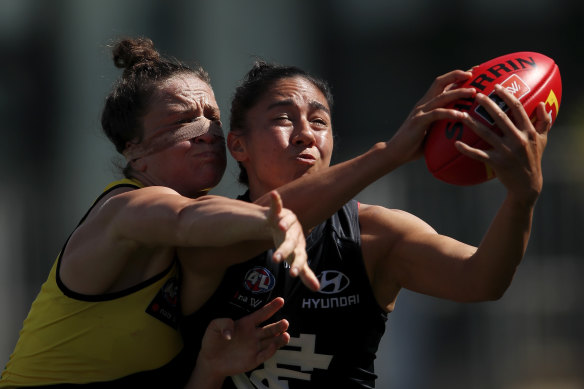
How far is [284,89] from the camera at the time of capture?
399 cm

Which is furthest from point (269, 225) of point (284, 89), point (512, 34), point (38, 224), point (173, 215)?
point (512, 34)

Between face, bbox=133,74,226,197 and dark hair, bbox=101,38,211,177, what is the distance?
0.05 m

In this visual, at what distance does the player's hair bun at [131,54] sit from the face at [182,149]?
32 cm

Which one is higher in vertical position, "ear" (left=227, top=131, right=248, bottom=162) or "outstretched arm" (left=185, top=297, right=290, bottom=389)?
"ear" (left=227, top=131, right=248, bottom=162)

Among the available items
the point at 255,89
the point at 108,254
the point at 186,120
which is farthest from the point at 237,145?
the point at 108,254

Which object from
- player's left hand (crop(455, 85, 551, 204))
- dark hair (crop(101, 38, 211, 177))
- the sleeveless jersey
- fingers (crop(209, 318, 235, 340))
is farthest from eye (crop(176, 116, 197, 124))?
player's left hand (crop(455, 85, 551, 204))

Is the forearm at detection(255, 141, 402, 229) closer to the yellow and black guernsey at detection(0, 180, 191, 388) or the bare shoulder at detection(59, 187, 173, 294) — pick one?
the bare shoulder at detection(59, 187, 173, 294)

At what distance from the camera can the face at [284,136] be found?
3795mm

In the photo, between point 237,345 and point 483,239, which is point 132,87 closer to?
point 237,345

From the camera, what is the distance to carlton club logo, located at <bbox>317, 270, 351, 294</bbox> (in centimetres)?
379

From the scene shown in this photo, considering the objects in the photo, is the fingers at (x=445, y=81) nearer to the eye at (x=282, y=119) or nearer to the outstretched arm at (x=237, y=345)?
the eye at (x=282, y=119)

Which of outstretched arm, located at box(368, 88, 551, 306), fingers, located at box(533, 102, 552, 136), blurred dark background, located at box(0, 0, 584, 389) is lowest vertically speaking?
blurred dark background, located at box(0, 0, 584, 389)

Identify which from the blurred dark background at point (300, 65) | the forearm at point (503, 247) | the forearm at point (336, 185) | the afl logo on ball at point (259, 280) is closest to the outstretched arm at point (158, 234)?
the forearm at point (336, 185)

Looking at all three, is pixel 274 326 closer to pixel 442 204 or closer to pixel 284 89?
pixel 284 89
